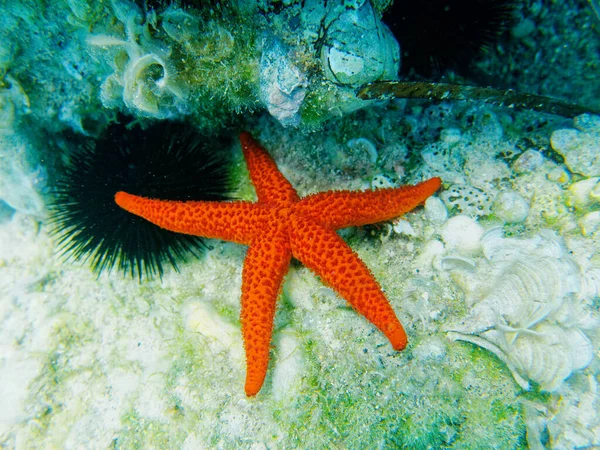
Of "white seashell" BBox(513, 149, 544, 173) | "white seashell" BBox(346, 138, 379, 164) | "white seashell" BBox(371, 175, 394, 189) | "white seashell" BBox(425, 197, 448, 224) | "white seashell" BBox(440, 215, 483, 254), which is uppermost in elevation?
"white seashell" BBox(346, 138, 379, 164)

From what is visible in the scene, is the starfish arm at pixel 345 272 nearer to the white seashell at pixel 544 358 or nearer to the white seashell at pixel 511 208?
the white seashell at pixel 544 358

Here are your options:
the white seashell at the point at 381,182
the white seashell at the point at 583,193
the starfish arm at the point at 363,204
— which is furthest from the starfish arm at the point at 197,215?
the white seashell at the point at 583,193

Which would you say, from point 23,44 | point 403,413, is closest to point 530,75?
point 403,413

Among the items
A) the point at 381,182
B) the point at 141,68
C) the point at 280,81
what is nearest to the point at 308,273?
the point at 381,182

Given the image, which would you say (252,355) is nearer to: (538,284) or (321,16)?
(538,284)

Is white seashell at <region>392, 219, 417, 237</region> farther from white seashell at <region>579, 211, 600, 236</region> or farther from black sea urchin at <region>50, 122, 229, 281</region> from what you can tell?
black sea urchin at <region>50, 122, 229, 281</region>

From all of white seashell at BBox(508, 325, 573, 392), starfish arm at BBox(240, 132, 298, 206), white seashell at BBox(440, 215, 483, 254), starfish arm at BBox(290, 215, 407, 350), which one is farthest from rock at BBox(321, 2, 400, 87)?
white seashell at BBox(508, 325, 573, 392)

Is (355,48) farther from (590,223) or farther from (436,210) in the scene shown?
(590,223)

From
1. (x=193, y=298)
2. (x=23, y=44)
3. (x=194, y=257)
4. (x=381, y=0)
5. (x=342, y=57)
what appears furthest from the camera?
(x=194, y=257)
